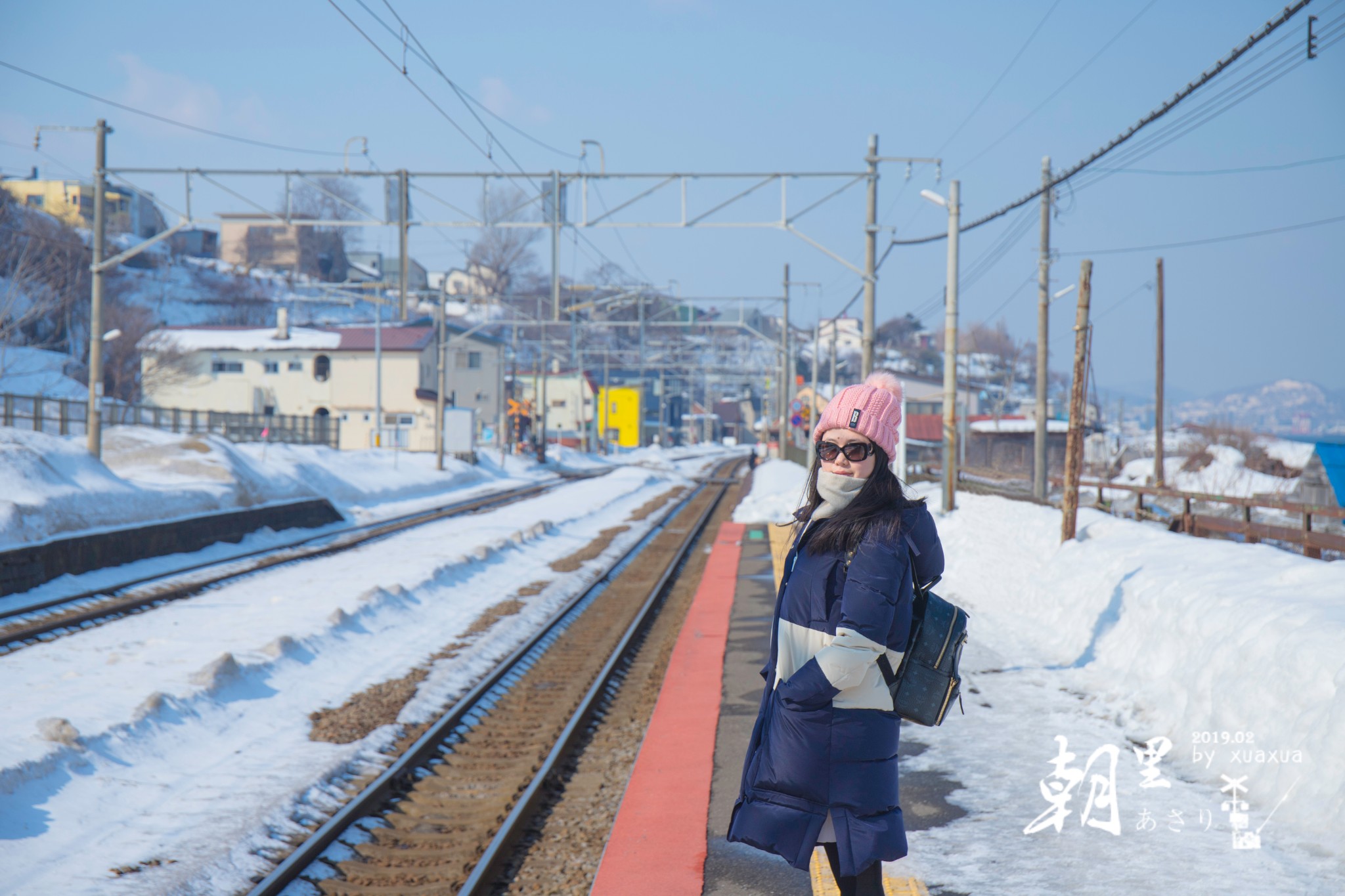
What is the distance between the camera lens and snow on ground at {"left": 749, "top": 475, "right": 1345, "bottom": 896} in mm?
4777

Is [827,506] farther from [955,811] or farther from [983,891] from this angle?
[955,811]

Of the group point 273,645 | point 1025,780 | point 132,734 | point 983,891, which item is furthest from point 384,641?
point 983,891

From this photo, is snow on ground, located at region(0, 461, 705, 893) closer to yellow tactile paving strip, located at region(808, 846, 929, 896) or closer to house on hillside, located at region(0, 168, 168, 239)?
yellow tactile paving strip, located at region(808, 846, 929, 896)

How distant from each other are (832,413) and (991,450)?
6195 centimetres

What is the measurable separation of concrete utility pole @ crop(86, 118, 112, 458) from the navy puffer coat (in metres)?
19.4

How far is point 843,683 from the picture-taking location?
2.89 metres

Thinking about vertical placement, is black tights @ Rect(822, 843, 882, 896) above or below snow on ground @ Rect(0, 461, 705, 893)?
above

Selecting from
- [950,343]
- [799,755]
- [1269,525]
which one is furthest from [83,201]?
[799,755]

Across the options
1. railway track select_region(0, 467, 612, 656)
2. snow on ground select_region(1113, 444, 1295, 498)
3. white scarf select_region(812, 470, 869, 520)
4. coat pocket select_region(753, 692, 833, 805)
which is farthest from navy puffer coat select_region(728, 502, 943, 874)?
snow on ground select_region(1113, 444, 1295, 498)

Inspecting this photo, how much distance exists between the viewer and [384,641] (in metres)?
11.6

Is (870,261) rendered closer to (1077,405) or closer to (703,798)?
(1077,405)

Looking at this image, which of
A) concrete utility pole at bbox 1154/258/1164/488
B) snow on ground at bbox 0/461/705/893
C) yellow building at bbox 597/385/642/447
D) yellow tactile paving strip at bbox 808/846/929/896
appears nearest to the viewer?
yellow tactile paving strip at bbox 808/846/929/896

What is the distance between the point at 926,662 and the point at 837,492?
0.55 m

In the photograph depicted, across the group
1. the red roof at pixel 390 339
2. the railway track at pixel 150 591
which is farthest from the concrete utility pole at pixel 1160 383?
the red roof at pixel 390 339
